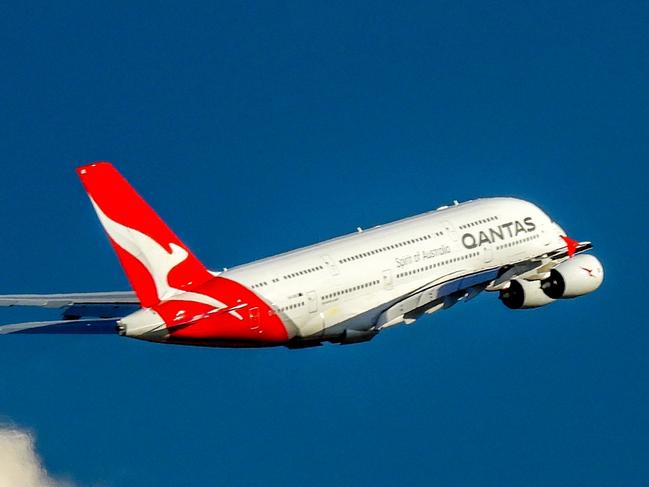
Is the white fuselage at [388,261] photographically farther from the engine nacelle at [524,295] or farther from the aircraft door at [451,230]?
the engine nacelle at [524,295]

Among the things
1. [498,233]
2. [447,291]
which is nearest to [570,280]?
[498,233]

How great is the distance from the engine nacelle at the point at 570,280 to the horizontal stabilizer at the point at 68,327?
64.9 feet

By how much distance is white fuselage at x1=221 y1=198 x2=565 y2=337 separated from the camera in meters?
79.7

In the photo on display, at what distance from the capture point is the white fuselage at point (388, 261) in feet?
261

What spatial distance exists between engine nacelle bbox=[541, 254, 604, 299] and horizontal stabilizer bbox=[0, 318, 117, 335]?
19.8 meters

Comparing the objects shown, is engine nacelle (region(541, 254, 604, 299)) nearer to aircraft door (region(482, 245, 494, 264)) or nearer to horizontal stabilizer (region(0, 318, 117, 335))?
aircraft door (region(482, 245, 494, 264))

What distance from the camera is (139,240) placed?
76.8 meters

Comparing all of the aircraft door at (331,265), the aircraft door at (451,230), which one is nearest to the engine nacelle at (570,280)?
the aircraft door at (451,230)

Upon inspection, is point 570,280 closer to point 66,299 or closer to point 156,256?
point 156,256

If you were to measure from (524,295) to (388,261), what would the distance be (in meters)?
7.18

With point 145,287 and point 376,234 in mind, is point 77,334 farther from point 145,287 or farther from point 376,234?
point 376,234

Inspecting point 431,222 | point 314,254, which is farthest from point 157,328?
point 431,222

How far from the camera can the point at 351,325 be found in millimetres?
81750

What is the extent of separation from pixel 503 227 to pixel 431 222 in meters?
3.85
